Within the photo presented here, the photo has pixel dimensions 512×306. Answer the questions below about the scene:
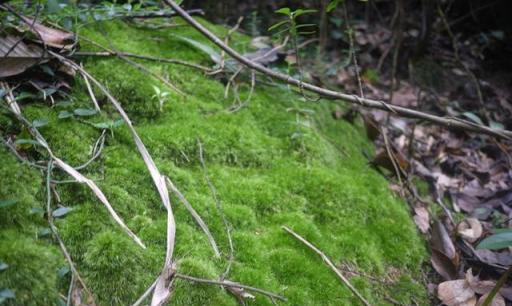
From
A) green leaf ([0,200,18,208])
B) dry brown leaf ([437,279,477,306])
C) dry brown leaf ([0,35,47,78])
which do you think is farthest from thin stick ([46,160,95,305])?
dry brown leaf ([437,279,477,306])

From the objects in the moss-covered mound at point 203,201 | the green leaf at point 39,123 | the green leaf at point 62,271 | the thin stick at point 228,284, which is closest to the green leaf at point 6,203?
the moss-covered mound at point 203,201

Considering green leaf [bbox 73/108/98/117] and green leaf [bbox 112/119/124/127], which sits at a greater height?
green leaf [bbox 73/108/98/117]

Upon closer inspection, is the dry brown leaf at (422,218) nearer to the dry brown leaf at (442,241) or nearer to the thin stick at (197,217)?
the dry brown leaf at (442,241)

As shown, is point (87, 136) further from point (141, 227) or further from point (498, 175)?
point (498, 175)

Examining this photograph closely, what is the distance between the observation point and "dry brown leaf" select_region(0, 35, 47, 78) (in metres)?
1.78

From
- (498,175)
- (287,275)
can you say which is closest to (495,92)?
Result: (498,175)

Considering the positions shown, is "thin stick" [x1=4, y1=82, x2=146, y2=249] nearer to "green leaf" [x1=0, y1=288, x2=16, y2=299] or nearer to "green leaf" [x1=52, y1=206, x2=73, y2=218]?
"green leaf" [x1=52, y1=206, x2=73, y2=218]

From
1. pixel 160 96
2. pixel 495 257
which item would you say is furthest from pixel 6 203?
pixel 495 257

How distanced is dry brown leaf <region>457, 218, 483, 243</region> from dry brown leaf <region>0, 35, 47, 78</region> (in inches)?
85.2

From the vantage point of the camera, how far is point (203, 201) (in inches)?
68.7

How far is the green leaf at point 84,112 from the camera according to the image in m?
1.83

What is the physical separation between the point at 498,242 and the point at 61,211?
1.44 metres

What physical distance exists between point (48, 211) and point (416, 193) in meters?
1.93

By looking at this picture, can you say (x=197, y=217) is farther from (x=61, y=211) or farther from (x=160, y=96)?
(x=160, y=96)
